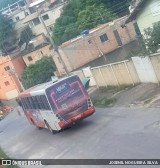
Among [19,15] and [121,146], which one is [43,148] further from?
[19,15]

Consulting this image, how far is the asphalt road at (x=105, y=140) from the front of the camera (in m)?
14.6

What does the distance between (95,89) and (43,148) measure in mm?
13542

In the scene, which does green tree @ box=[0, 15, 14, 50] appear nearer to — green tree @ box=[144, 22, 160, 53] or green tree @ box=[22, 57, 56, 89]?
green tree @ box=[22, 57, 56, 89]

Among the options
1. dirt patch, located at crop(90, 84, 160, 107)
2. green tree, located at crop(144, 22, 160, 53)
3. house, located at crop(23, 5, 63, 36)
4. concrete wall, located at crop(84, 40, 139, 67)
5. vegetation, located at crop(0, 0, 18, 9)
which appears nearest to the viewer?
dirt patch, located at crop(90, 84, 160, 107)

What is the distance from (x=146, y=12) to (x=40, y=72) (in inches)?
1177

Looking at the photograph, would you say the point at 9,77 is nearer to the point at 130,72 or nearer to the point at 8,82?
the point at 8,82

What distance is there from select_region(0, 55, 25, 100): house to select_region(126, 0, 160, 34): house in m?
41.4

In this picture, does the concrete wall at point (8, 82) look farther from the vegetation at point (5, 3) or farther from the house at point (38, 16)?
the vegetation at point (5, 3)

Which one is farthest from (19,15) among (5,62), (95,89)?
(95,89)

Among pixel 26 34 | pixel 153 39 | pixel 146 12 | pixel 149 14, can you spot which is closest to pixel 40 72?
pixel 26 34

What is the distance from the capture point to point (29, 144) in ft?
83.9

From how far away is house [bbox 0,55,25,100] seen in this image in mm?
71562

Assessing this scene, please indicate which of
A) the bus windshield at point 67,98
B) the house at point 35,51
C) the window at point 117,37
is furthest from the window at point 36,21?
the bus windshield at point 67,98

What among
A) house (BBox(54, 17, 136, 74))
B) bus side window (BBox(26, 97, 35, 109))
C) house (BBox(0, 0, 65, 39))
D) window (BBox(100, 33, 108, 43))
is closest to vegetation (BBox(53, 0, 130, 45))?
house (BBox(0, 0, 65, 39))
